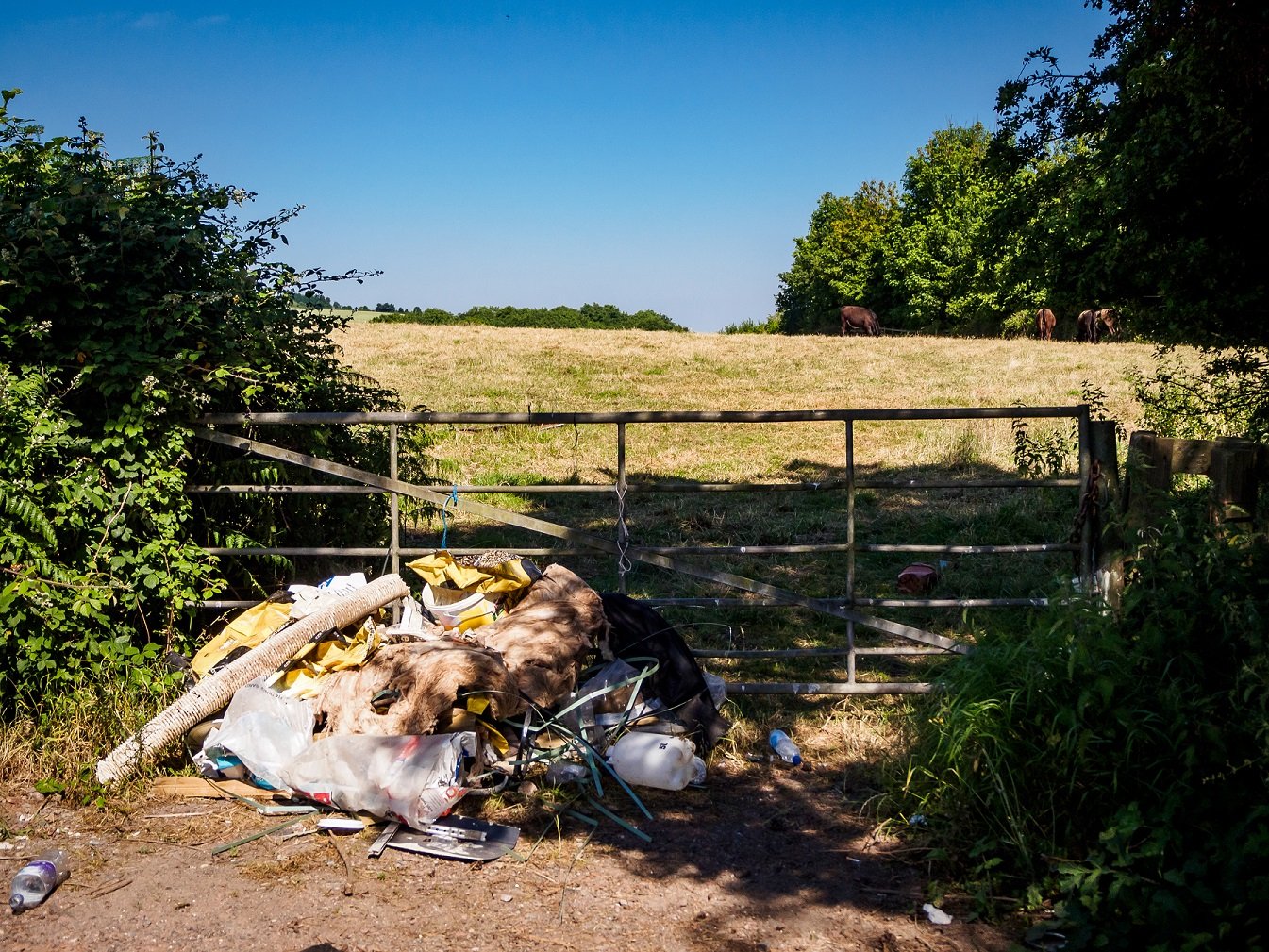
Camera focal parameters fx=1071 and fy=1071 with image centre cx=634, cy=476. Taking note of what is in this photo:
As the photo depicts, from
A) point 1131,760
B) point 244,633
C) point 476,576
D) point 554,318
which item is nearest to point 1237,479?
point 1131,760

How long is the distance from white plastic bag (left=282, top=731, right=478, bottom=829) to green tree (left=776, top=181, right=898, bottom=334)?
185 ft

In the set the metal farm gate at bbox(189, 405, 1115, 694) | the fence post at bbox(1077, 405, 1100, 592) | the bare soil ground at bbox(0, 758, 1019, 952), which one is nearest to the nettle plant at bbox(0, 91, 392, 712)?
the metal farm gate at bbox(189, 405, 1115, 694)

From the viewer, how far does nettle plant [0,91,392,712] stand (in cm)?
474

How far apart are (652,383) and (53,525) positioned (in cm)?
1378

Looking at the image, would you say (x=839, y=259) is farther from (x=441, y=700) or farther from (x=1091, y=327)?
(x=441, y=700)

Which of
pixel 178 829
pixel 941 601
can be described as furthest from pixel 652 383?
pixel 178 829

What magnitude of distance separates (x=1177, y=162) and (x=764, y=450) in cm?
683

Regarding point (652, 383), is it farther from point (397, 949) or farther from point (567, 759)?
point (397, 949)

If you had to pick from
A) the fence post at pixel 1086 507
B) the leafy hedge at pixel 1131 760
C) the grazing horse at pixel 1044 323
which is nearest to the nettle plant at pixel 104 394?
the leafy hedge at pixel 1131 760

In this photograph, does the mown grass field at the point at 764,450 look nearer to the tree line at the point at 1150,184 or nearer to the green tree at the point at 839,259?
the tree line at the point at 1150,184

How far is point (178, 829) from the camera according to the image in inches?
164

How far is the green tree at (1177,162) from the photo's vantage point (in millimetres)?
5754

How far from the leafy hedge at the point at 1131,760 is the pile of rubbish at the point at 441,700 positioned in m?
1.21

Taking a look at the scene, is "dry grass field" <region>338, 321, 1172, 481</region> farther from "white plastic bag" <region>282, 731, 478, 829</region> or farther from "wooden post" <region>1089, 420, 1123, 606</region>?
"white plastic bag" <region>282, 731, 478, 829</region>
